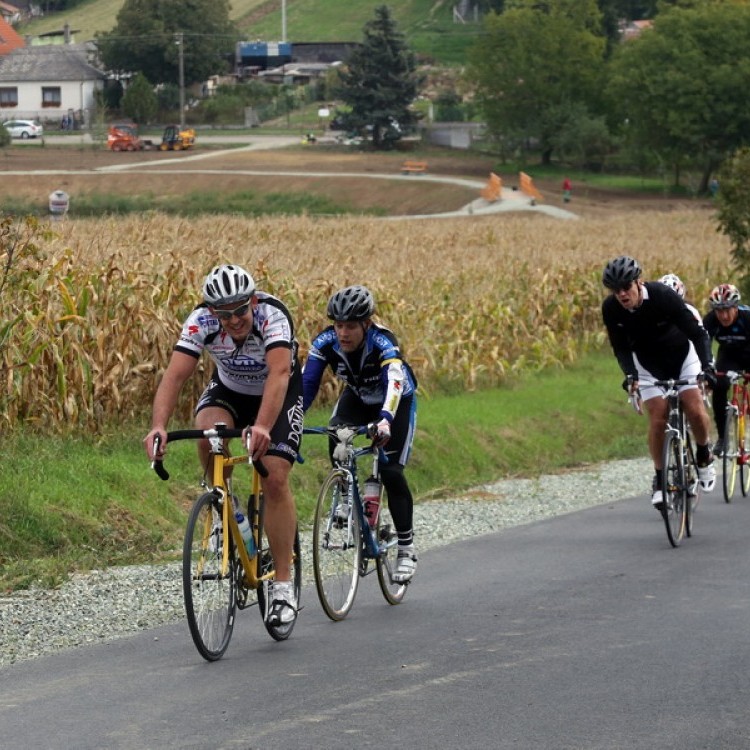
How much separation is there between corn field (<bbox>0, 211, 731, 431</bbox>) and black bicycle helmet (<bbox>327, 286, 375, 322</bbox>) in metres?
3.97

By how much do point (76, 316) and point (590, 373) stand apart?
1039cm

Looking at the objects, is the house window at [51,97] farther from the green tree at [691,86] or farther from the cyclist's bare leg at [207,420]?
the cyclist's bare leg at [207,420]

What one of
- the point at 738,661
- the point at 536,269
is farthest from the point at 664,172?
the point at 738,661

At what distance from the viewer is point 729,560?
11961 mm

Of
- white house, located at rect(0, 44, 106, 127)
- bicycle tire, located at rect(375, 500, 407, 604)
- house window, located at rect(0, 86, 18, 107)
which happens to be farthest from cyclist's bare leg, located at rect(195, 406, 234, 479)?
house window, located at rect(0, 86, 18, 107)

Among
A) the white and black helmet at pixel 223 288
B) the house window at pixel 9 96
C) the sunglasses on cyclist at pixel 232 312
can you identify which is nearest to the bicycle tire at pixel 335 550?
the sunglasses on cyclist at pixel 232 312

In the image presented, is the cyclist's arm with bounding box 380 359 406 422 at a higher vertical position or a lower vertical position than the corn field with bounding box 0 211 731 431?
higher

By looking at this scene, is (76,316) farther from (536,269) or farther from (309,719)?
(536,269)

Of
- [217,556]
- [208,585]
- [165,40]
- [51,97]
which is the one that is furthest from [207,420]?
[165,40]

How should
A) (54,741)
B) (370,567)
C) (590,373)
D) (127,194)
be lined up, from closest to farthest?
(54,741)
(370,567)
(590,373)
(127,194)

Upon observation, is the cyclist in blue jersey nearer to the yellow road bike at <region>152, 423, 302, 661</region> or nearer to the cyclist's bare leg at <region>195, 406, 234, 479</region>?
the cyclist's bare leg at <region>195, 406, 234, 479</region>

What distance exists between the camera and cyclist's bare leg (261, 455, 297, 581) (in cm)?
866

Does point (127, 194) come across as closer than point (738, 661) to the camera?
No

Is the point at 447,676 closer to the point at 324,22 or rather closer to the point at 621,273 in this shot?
the point at 621,273
